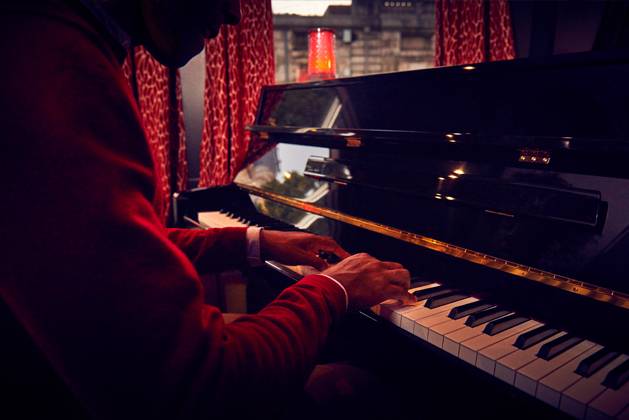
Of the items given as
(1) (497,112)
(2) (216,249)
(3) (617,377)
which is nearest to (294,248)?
(2) (216,249)

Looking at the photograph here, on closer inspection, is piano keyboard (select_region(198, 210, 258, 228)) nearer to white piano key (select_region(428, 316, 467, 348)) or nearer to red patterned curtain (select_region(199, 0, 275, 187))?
Answer: red patterned curtain (select_region(199, 0, 275, 187))

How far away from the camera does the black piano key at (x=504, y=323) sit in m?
0.94

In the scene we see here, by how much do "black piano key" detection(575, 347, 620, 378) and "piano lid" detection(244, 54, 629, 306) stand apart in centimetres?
11

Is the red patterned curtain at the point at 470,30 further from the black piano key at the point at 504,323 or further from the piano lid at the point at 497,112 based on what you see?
the black piano key at the point at 504,323

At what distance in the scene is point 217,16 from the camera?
94 cm

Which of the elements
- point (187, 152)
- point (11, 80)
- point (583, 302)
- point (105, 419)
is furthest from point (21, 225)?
point (187, 152)

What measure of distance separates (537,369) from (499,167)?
616 mm

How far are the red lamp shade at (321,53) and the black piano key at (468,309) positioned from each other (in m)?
2.26

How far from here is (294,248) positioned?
4.51 ft

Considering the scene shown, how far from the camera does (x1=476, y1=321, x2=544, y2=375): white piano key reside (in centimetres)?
85

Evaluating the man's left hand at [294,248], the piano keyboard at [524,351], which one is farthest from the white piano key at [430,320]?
the man's left hand at [294,248]

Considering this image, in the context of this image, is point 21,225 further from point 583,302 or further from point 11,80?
point 583,302

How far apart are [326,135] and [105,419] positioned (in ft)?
4.27

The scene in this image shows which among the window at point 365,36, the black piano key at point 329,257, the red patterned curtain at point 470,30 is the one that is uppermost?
the window at point 365,36
